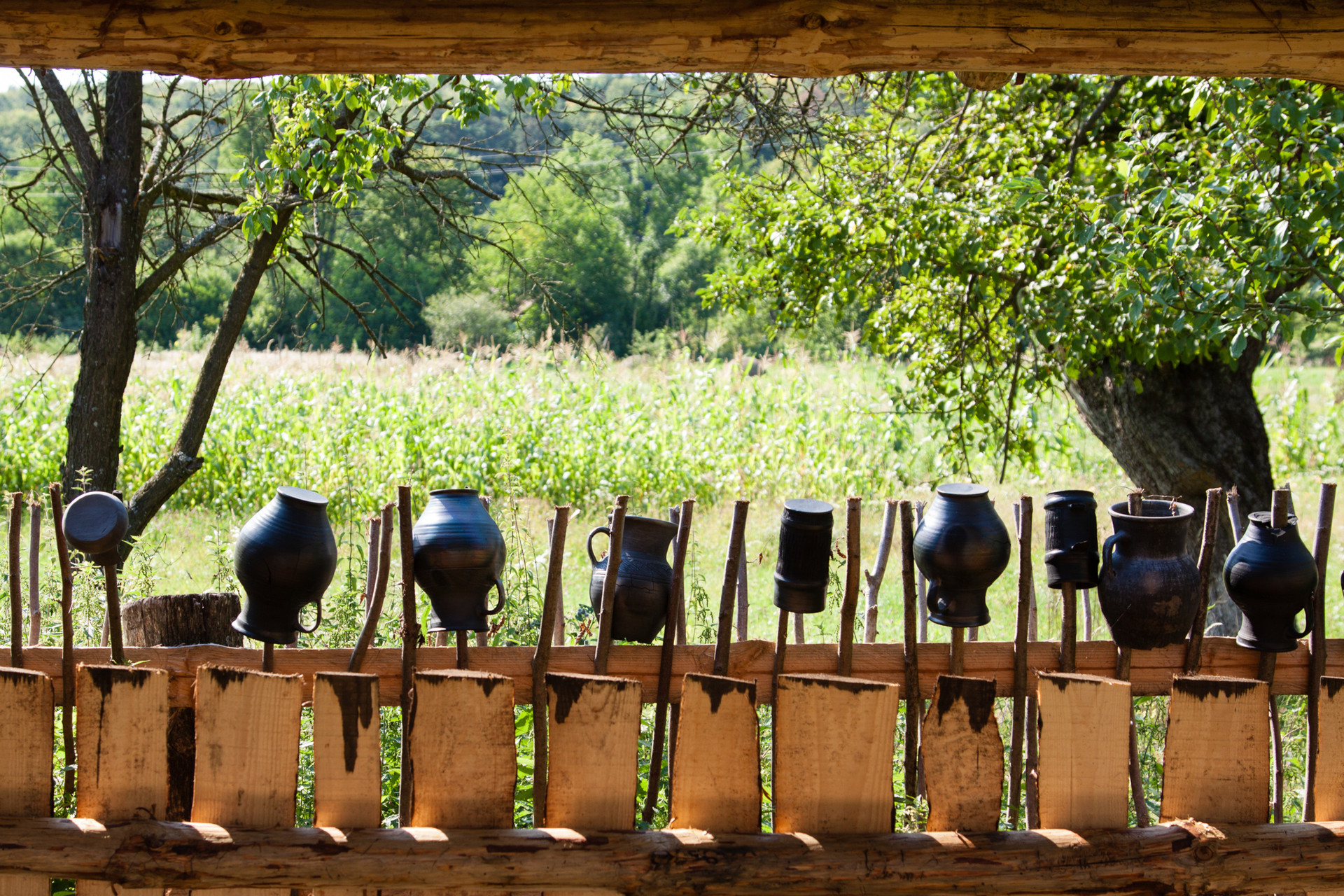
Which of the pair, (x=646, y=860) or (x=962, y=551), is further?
(x=962, y=551)

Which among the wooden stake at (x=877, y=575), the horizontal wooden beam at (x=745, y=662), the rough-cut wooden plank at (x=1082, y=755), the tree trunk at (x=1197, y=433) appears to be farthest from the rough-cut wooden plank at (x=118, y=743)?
the tree trunk at (x=1197, y=433)

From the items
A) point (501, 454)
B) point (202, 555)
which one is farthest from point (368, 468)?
point (202, 555)

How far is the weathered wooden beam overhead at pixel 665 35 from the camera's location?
4.92 feet

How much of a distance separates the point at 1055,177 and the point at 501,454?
502 cm

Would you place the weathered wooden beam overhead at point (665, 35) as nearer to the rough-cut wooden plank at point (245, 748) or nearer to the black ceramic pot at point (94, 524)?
the black ceramic pot at point (94, 524)

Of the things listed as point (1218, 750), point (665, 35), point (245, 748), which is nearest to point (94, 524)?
point (245, 748)

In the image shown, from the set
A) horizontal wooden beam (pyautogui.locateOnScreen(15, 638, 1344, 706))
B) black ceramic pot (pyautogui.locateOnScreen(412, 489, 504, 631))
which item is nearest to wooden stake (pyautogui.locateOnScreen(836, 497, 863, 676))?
horizontal wooden beam (pyautogui.locateOnScreen(15, 638, 1344, 706))

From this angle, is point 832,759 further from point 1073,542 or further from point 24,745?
point 24,745

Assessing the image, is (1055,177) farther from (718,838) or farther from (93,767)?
(93,767)

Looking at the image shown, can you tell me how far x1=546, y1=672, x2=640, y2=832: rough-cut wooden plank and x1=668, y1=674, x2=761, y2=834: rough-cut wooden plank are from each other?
0.25 feet

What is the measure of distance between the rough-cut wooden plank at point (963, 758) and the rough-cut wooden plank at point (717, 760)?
0.90 feet

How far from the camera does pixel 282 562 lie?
1825 mm

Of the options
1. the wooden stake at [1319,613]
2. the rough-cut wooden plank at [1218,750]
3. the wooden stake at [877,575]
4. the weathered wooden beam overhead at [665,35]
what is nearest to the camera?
the weathered wooden beam overhead at [665,35]

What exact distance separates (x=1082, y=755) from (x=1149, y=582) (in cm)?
45
